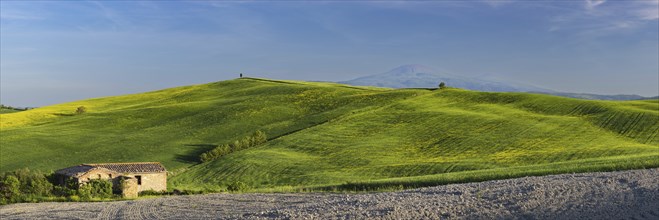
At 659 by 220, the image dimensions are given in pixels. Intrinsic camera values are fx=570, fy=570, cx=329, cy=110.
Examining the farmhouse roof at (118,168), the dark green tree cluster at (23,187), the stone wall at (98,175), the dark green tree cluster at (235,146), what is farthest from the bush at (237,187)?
the dark green tree cluster at (235,146)

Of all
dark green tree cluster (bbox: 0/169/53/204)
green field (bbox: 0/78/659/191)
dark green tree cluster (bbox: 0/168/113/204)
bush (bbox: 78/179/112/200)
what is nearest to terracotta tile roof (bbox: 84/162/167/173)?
green field (bbox: 0/78/659/191)

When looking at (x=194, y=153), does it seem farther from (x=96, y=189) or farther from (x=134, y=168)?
(x=96, y=189)

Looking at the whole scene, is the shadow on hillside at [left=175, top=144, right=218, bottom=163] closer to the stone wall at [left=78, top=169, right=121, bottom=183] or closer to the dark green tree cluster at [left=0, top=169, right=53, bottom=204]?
the stone wall at [left=78, top=169, right=121, bottom=183]

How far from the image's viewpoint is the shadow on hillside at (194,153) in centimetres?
6288

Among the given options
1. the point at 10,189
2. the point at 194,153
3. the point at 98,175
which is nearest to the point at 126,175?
the point at 98,175

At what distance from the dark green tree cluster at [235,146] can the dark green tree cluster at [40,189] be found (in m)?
17.2

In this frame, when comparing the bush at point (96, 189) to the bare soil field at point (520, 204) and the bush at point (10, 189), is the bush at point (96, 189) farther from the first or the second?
the bare soil field at point (520, 204)

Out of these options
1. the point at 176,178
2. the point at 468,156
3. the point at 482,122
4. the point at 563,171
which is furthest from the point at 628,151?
the point at 176,178

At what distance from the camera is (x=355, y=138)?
65.1m

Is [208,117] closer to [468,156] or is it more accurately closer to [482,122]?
[482,122]

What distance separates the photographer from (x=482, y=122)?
70.2m

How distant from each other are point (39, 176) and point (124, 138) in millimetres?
→ 27895

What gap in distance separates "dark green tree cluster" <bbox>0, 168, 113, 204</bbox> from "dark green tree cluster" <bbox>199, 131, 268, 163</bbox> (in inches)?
678

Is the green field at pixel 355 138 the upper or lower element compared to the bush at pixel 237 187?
upper
